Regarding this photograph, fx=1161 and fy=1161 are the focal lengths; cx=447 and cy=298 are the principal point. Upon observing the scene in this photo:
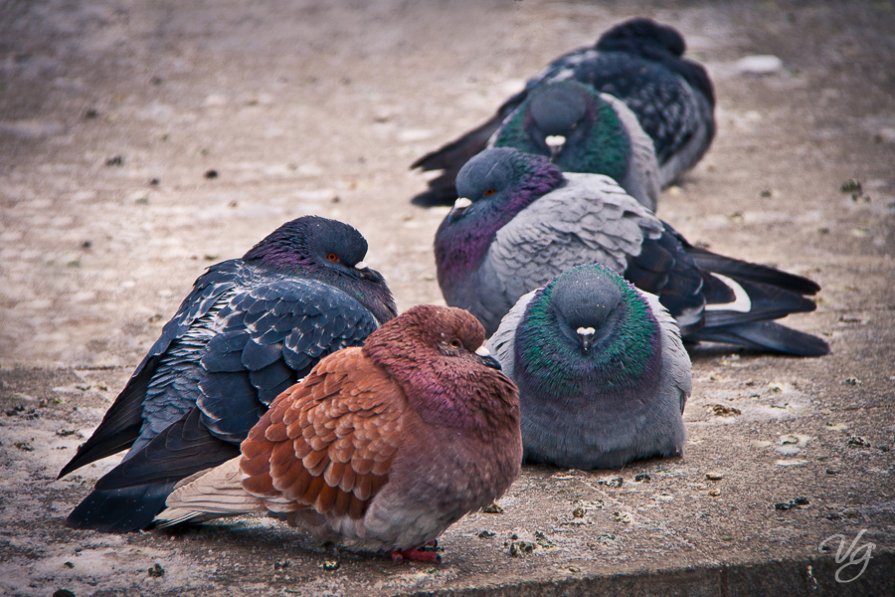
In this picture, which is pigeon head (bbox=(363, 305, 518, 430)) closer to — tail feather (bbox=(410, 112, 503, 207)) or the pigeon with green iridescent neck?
the pigeon with green iridescent neck

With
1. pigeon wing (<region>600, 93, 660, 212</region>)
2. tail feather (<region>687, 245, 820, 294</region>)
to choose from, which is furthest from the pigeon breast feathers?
pigeon wing (<region>600, 93, 660, 212</region>)

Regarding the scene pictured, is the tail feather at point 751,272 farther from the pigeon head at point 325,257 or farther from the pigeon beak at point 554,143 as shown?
the pigeon head at point 325,257

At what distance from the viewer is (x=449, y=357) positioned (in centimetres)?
353

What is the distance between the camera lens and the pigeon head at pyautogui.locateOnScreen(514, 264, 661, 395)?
4.36 m

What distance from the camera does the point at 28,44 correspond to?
10453 mm

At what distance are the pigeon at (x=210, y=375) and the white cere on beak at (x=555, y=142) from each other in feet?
8.16

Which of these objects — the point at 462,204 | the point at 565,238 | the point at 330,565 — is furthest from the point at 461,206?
Result: the point at 330,565

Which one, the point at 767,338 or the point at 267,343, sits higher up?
the point at 267,343

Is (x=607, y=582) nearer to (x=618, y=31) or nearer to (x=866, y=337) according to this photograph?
(x=866, y=337)

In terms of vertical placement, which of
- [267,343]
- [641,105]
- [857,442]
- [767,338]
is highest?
[267,343]

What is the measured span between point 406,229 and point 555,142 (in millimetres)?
1165

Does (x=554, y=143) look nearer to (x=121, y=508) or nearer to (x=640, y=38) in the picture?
(x=640, y=38)

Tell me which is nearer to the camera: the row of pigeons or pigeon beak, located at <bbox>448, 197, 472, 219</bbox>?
the row of pigeons

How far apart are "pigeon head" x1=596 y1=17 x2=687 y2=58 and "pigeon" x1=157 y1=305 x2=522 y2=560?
533 cm
